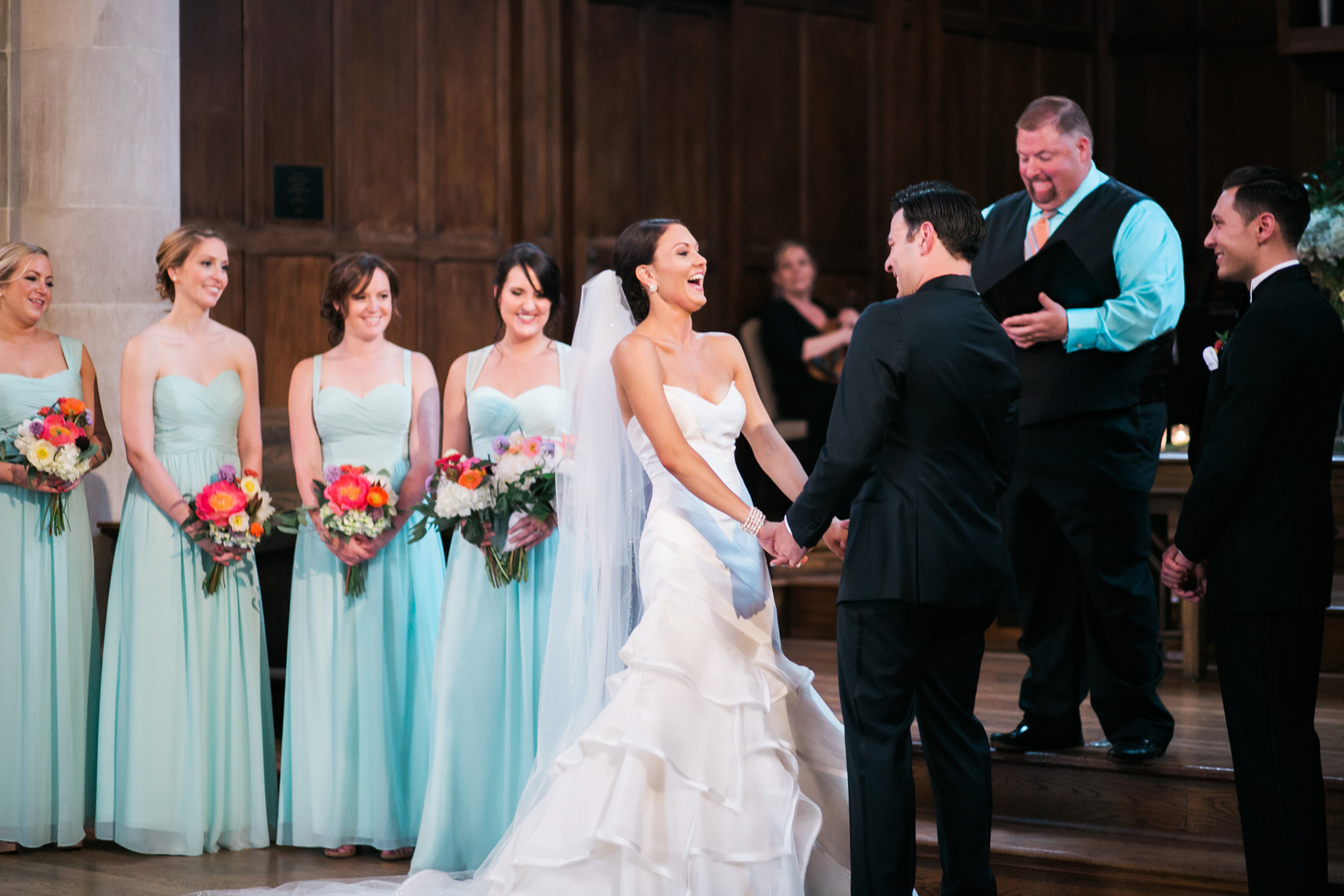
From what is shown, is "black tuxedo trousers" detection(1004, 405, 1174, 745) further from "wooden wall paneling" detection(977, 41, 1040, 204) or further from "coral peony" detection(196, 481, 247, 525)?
"wooden wall paneling" detection(977, 41, 1040, 204)

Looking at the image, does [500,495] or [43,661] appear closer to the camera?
[500,495]

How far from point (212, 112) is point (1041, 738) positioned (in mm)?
4968

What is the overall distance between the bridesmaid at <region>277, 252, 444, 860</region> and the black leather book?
1864 mm

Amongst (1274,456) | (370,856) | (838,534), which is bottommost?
(370,856)

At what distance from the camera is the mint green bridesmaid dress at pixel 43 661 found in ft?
15.5

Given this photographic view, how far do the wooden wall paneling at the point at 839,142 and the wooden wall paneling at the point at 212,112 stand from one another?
327 cm

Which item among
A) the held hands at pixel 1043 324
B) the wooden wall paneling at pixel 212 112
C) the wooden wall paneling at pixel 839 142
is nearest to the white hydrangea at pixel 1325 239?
the held hands at pixel 1043 324

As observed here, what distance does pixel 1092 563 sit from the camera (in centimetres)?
407

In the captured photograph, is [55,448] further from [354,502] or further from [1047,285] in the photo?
[1047,285]

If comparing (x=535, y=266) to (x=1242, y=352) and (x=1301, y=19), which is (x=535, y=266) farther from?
(x=1301, y=19)

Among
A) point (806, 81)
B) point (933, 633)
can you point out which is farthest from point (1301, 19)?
point (933, 633)

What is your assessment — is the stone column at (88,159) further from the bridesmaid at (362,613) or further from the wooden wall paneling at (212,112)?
the bridesmaid at (362,613)

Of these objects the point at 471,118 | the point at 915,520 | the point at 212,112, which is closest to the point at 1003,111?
the point at 471,118

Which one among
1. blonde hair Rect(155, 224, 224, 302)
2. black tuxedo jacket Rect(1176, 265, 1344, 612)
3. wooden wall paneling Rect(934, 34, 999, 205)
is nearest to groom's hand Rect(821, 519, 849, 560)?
black tuxedo jacket Rect(1176, 265, 1344, 612)
